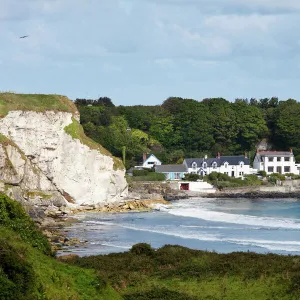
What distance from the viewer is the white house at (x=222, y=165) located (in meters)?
92.2

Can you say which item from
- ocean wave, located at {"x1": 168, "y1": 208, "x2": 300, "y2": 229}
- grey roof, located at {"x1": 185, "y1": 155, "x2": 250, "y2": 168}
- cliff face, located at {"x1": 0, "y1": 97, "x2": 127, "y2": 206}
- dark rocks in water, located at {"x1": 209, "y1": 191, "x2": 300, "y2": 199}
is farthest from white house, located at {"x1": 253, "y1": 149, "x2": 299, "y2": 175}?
cliff face, located at {"x1": 0, "y1": 97, "x2": 127, "y2": 206}

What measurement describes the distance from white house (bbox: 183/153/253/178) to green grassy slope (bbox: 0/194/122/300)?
68877 millimetres

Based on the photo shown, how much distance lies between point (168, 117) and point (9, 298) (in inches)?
3640

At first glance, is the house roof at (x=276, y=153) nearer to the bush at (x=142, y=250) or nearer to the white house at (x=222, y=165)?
the white house at (x=222, y=165)

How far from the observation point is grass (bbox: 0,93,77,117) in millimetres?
58728

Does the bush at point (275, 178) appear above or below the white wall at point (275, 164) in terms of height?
below

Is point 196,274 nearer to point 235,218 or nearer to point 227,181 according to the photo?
point 235,218

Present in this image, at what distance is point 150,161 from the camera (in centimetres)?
9388

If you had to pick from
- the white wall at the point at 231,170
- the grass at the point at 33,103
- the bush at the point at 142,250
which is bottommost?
the bush at the point at 142,250

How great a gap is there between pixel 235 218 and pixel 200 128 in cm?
4666

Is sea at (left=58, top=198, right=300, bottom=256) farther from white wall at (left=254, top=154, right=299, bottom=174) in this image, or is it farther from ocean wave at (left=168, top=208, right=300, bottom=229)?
white wall at (left=254, top=154, right=299, bottom=174)

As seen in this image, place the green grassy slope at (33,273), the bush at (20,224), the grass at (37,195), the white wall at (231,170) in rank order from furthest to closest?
1. the white wall at (231,170)
2. the grass at (37,195)
3. the bush at (20,224)
4. the green grassy slope at (33,273)

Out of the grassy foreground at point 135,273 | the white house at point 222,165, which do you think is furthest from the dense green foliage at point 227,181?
the grassy foreground at point 135,273

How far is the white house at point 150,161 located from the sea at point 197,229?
25.7m
